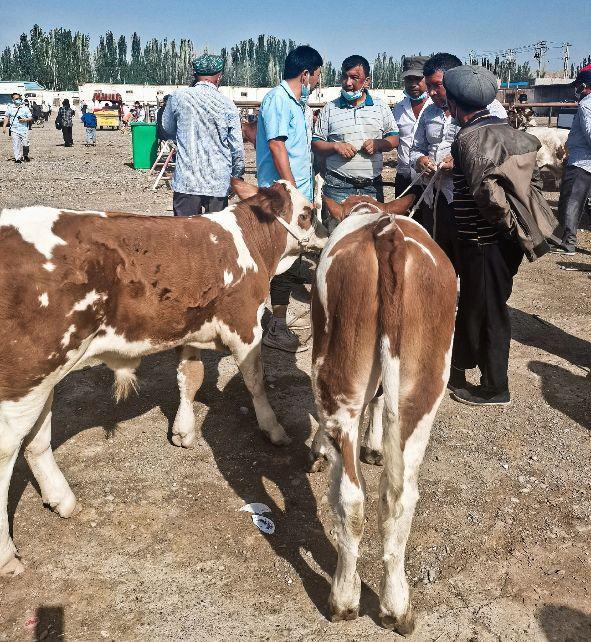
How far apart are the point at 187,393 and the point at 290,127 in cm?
248

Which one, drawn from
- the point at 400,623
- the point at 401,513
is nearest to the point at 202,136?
the point at 401,513

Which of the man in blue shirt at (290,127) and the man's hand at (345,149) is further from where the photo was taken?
the man's hand at (345,149)

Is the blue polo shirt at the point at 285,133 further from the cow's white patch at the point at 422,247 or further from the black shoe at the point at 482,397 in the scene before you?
the cow's white patch at the point at 422,247

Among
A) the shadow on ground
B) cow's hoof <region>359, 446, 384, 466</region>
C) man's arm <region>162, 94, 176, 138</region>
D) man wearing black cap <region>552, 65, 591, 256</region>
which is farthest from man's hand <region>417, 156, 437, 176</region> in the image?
man wearing black cap <region>552, 65, 591, 256</region>

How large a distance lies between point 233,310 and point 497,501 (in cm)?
199

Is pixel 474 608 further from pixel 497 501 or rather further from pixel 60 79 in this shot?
pixel 60 79

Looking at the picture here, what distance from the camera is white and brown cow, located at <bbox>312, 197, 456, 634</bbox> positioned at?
100 inches

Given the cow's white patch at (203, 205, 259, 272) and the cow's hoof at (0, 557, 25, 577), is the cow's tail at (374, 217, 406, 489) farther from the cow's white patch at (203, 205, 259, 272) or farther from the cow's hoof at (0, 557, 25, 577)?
the cow's hoof at (0, 557, 25, 577)

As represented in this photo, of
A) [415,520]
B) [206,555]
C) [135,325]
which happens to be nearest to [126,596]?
[206,555]

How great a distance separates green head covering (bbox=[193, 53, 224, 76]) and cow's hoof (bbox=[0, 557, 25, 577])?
4.15 meters

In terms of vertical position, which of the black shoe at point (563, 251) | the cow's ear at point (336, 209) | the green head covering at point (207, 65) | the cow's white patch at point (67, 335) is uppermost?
the green head covering at point (207, 65)

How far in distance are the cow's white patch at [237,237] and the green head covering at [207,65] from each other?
6.29 ft

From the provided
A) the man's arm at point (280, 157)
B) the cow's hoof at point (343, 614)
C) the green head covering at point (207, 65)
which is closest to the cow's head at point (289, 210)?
the man's arm at point (280, 157)

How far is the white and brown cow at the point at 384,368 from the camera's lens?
2.55 metres
